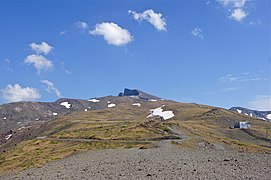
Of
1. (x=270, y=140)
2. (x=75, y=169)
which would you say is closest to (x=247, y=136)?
(x=270, y=140)

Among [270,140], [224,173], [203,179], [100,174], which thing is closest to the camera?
[203,179]

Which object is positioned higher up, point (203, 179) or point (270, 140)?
point (270, 140)

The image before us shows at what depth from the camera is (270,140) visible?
144 meters

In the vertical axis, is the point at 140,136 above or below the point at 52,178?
above

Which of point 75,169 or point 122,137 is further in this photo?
point 122,137

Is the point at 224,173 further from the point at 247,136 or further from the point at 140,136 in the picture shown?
the point at 247,136

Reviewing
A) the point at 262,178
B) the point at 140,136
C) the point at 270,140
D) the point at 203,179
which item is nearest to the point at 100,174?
the point at 203,179

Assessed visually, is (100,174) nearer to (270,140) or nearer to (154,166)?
(154,166)

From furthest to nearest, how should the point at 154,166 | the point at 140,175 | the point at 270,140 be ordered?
the point at 270,140 → the point at 154,166 → the point at 140,175

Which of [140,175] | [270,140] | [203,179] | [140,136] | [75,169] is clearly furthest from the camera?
[270,140]

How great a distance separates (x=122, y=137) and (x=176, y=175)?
7132 centimetres

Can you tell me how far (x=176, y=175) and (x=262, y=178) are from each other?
22.4ft

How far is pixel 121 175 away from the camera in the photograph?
3525 cm

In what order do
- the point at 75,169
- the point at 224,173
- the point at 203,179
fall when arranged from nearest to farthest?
1. the point at 203,179
2. the point at 224,173
3. the point at 75,169
